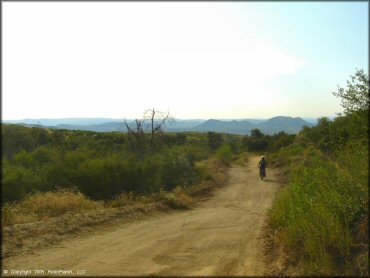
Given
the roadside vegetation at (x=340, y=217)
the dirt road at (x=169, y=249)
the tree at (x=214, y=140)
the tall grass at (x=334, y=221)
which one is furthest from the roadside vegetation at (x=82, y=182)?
the tree at (x=214, y=140)

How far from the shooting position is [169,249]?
32.2 feet

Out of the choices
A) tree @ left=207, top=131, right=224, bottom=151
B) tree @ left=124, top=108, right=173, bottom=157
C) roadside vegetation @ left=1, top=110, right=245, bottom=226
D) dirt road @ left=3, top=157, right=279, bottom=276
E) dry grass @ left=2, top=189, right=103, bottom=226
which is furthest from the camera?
tree @ left=207, top=131, right=224, bottom=151

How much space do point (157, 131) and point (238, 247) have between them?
24.4 m

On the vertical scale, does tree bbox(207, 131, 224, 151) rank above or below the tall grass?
below

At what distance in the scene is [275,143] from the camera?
55.9 meters

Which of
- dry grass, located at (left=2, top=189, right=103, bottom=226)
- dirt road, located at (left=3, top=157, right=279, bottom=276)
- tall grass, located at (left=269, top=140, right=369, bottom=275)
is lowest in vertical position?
dirt road, located at (left=3, top=157, right=279, bottom=276)

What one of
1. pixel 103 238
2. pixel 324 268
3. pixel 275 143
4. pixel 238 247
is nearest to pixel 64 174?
pixel 103 238

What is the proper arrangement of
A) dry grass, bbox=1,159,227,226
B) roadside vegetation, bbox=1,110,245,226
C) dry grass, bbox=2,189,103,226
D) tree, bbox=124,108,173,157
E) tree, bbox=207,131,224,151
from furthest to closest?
tree, bbox=207,131,224,151
tree, bbox=124,108,173,157
roadside vegetation, bbox=1,110,245,226
dry grass, bbox=1,159,227,226
dry grass, bbox=2,189,103,226

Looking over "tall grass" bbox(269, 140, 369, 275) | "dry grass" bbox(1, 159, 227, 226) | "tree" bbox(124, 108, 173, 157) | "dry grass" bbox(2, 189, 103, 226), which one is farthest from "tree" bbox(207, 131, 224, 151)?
"tall grass" bbox(269, 140, 369, 275)

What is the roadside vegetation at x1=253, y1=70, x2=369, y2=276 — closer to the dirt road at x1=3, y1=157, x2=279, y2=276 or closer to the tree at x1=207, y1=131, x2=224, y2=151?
the dirt road at x1=3, y1=157, x2=279, y2=276

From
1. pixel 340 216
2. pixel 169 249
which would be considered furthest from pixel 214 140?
pixel 340 216

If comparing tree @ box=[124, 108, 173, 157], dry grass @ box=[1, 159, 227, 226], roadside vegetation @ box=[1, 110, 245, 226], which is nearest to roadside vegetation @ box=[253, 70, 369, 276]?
dry grass @ box=[1, 159, 227, 226]

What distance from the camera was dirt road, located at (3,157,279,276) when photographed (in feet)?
26.4

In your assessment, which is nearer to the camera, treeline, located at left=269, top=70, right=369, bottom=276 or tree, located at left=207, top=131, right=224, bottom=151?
treeline, located at left=269, top=70, right=369, bottom=276
